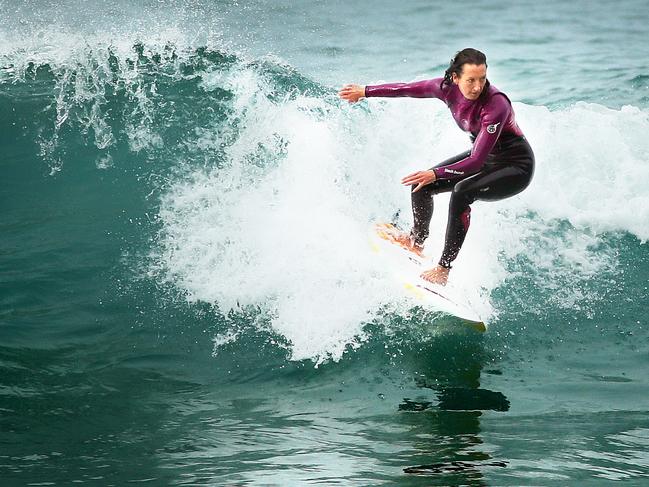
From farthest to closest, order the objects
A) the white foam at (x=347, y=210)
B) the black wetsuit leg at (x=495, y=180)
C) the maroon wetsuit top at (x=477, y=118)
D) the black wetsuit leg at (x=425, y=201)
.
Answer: the white foam at (x=347, y=210)
the black wetsuit leg at (x=425, y=201)
the black wetsuit leg at (x=495, y=180)
the maroon wetsuit top at (x=477, y=118)

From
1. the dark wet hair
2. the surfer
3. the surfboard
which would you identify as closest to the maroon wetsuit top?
the surfer

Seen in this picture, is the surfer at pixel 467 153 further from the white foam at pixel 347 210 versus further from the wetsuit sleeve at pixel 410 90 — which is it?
the white foam at pixel 347 210

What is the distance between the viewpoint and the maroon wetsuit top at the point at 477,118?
17.7 ft

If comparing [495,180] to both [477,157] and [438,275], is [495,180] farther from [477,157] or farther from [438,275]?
[438,275]

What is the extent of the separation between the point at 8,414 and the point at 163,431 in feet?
3.11

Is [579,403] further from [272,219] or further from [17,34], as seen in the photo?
[17,34]

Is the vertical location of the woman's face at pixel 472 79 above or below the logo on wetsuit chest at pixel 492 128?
above

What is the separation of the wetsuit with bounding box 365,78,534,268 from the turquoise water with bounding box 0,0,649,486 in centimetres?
83

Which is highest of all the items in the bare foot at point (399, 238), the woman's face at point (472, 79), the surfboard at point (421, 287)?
the woman's face at point (472, 79)

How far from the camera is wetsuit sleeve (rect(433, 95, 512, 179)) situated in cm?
538

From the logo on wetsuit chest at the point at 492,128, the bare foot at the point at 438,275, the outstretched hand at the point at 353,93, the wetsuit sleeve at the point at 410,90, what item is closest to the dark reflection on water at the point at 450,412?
the bare foot at the point at 438,275

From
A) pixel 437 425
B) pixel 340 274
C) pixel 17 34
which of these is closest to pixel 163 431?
pixel 437 425

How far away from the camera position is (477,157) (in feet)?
17.8

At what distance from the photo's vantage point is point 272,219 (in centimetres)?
703
